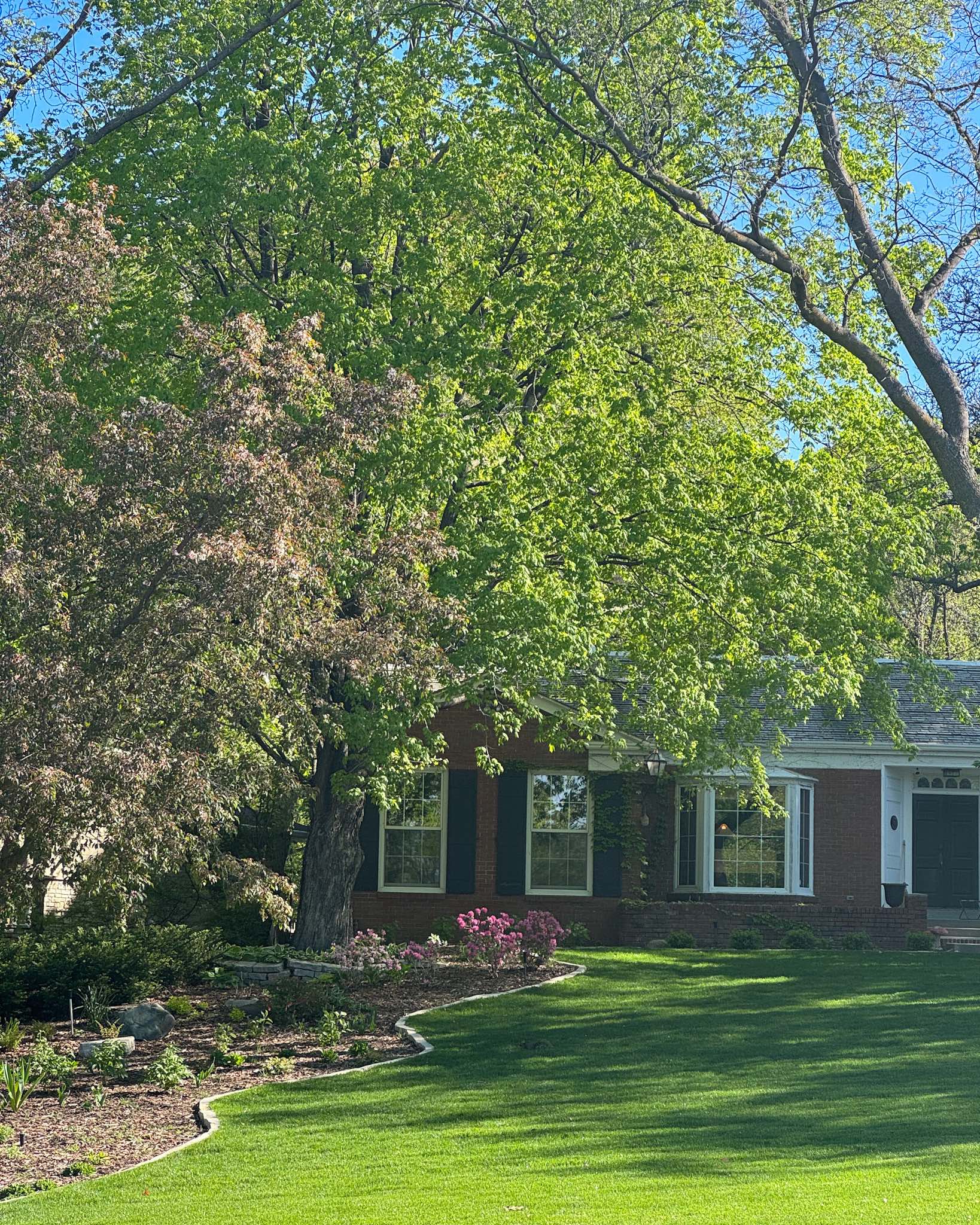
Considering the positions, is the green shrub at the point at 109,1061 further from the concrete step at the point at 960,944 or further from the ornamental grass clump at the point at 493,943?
the concrete step at the point at 960,944

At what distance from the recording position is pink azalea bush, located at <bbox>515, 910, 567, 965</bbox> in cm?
1970

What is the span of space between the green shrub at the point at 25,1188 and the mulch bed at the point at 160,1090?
0.08 metres

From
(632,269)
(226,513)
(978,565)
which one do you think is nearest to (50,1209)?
(226,513)

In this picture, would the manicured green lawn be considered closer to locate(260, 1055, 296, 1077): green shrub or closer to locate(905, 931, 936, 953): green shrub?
locate(260, 1055, 296, 1077): green shrub

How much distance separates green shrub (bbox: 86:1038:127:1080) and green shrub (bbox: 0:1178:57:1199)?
3.16 meters

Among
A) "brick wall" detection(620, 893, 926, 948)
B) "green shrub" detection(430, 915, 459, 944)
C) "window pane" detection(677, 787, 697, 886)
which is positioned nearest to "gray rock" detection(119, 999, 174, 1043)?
"green shrub" detection(430, 915, 459, 944)

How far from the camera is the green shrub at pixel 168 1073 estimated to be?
13.0 meters

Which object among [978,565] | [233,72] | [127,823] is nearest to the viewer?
[127,823]

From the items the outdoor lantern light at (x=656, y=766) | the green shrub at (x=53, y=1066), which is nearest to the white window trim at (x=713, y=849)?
the outdoor lantern light at (x=656, y=766)

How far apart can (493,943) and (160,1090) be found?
22.5 feet

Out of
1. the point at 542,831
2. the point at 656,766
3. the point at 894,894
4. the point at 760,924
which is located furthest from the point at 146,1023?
the point at 894,894

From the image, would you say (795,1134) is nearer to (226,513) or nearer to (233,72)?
(226,513)

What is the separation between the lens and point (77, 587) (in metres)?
10.9

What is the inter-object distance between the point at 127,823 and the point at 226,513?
2.55 meters
